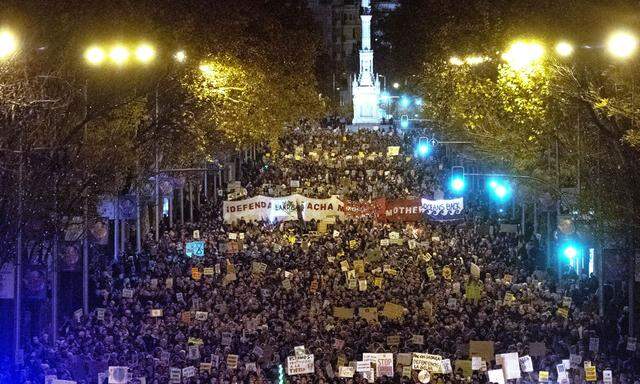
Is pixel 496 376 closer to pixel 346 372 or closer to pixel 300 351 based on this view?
pixel 346 372

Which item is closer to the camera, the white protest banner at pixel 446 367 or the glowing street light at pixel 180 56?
the white protest banner at pixel 446 367

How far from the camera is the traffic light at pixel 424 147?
64.4 m

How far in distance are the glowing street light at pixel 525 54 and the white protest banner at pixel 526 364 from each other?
33.5 feet


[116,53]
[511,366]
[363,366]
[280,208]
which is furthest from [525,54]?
[363,366]

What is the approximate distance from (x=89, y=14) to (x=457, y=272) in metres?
12.9

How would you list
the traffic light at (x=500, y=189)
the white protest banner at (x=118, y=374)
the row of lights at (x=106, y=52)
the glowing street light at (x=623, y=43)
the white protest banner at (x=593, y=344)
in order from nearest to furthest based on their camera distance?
the row of lights at (x=106, y=52) → the glowing street light at (x=623, y=43) → the white protest banner at (x=118, y=374) → the white protest banner at (x=593, y=344) → the traffic light at (x=500, y=189)

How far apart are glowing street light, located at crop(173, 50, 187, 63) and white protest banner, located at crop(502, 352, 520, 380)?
2173 cm

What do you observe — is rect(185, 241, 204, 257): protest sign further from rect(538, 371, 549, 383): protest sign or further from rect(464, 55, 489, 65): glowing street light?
rect(464, 55, 489, 65): glowing street light

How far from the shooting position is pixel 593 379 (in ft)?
75.6

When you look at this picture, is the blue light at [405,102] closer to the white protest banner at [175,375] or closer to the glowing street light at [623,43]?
the glowing street light at [623,43]

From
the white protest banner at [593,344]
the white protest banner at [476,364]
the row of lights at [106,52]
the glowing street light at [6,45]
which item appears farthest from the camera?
the white protest banner at [593,344]

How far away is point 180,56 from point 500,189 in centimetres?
1498

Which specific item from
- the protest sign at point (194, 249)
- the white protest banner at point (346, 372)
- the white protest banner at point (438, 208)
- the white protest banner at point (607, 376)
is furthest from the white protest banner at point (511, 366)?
the white protest banner at point (438, 208)

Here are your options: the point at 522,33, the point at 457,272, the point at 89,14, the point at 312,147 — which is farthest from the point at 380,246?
the point at 312,147
